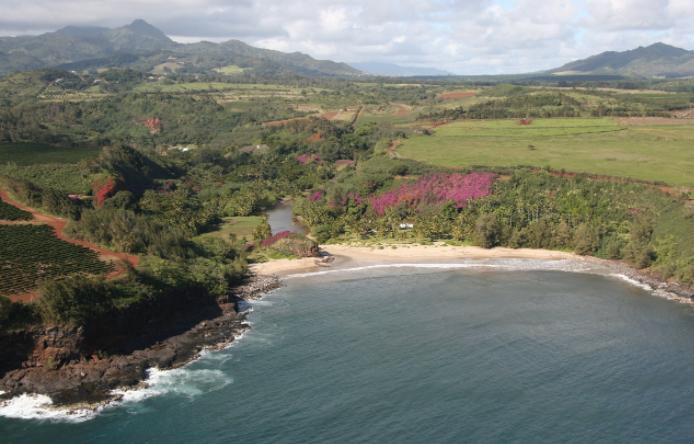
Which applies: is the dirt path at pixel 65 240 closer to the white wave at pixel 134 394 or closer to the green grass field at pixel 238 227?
the white wave at pixel 134 394

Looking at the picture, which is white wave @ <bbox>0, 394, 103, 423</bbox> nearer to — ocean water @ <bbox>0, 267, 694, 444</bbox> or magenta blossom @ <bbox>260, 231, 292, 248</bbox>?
ocean water @ <bbox>0, 267, 694, 444</bbox>

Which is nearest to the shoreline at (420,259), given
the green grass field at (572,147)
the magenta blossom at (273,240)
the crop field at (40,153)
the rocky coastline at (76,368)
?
the magenta blossom at (273,240)

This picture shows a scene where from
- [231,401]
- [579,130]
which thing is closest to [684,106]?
[579,130]

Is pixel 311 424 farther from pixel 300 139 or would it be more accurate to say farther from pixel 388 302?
pixel 300 139

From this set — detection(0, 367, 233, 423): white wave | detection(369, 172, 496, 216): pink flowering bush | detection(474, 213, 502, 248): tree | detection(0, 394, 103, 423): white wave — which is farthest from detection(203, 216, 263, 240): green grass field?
detection(0, 394, 103, 423): white wave

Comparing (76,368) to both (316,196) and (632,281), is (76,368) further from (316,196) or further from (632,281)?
(316,196)
